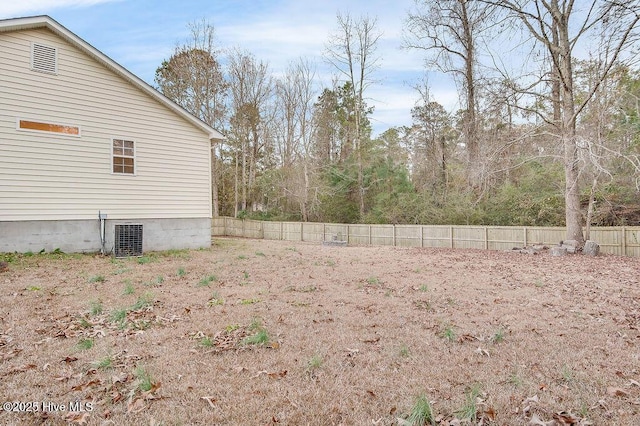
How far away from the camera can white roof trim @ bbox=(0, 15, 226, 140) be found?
9617 millimetres

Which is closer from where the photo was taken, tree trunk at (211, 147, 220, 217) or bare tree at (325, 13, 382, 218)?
bare tree at (325, 13, 382, 218)

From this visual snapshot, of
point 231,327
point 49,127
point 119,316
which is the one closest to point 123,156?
point 49,127

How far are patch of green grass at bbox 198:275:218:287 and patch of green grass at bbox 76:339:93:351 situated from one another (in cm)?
305

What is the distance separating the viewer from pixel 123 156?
37.9ft

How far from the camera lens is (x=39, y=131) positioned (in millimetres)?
10023

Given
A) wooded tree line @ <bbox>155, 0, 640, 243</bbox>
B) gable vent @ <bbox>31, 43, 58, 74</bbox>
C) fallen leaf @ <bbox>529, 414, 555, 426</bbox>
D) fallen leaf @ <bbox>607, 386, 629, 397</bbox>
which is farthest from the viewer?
wooded tree line @ <bbox>155, 0, 640, 243</bbox>

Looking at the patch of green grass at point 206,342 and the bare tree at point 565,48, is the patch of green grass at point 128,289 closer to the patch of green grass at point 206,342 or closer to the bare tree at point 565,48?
the patch of green grass at point 206,342

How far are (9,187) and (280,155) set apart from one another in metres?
17.9

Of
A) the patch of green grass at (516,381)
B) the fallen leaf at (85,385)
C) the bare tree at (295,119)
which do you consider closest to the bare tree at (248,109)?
the bare tree at (295,119)

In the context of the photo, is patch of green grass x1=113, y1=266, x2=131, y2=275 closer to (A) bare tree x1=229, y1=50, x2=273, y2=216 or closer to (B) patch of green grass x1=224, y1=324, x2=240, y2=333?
(B) patch of green grass x1=224, y1=324, x2=240, y2=333

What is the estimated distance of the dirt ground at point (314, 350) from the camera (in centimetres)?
268

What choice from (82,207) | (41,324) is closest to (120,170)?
(82,207)

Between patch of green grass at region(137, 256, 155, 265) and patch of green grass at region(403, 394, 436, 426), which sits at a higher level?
patch of green grass at region(137, 256, 155, 265)

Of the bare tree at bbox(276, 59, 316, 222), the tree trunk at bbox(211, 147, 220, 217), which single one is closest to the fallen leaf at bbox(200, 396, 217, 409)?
the bare tree at bbox(276, 59, 316, 222)
